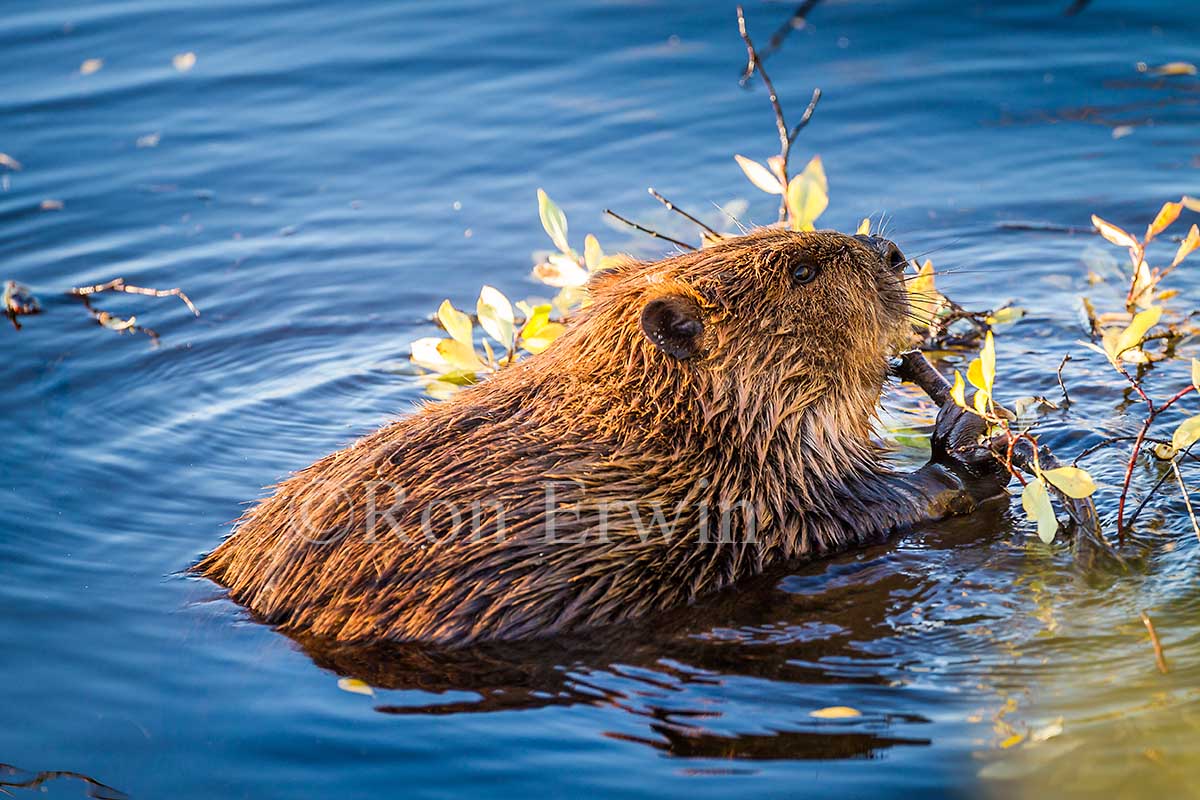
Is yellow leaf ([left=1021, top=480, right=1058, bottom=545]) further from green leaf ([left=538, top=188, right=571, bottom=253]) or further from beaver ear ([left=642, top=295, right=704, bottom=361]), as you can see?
green leaf ([left=538, top=188, right=571, bottom=253])

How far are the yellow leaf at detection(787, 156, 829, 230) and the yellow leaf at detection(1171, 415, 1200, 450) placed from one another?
1585 mm

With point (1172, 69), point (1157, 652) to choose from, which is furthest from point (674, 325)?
point (1172, 69)

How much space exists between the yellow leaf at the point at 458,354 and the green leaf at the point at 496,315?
0.12 m

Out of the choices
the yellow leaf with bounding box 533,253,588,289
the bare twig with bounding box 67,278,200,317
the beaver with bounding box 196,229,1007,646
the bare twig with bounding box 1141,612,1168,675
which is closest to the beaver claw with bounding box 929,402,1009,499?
the beaver with bounding box 196,229,1007,646

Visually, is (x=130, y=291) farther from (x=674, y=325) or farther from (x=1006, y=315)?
(x=1006, y=315)

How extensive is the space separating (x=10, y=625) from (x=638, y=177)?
167 inches

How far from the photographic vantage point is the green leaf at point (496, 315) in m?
5.06

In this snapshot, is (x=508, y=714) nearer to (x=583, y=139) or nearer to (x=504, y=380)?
(x=504, y=380)

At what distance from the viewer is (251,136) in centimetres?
820

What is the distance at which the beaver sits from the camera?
375 centimetres

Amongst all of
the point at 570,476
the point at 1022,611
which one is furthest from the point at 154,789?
the point at 1022,611

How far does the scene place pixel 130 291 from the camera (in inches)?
253

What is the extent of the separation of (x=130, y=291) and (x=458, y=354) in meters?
2.18

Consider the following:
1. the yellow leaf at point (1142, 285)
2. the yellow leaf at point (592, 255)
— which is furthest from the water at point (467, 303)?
the yellow leaf at point (592, 255)
